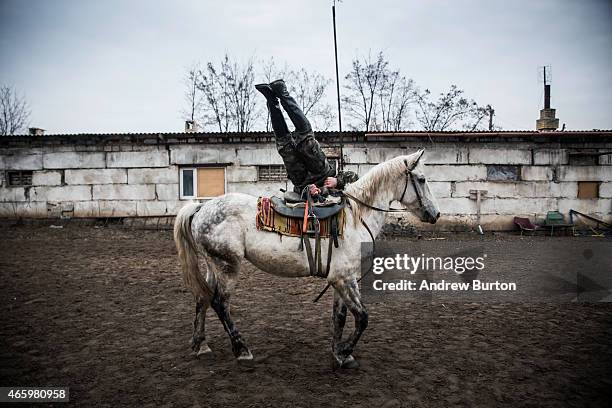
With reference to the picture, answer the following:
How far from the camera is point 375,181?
342cm

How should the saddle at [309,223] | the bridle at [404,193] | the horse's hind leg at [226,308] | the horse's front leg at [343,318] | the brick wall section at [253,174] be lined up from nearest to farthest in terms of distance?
the horse's front leg at [343,318] < the saddle at [309,223] < the horse's hind leg at [226,308] < the bridle at [404,193] < the brick wall section at [253,174]

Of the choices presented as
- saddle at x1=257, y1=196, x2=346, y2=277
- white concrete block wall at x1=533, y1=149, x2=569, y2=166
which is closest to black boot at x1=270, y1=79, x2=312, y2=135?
saddle at x1=257, y1=196, x2=346, y2=277

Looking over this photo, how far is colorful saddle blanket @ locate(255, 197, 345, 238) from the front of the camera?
3.19m

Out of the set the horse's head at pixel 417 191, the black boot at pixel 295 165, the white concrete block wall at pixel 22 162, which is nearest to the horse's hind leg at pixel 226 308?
the black boot at pixel 295 165

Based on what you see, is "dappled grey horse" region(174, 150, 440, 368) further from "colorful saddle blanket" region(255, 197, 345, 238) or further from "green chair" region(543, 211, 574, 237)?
"green chair" region(543, 211, 574, 237)

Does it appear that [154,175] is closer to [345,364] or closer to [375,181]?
[375,181]

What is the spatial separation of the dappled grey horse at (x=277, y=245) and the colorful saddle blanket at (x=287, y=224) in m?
0.06

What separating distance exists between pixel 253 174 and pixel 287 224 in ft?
30.6

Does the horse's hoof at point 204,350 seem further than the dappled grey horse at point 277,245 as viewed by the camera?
Yes

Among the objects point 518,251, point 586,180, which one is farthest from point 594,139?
point 518,251

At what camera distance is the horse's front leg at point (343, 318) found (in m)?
3.04

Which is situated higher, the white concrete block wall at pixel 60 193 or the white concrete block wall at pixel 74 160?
the white concrete block wall at pixel 74 160

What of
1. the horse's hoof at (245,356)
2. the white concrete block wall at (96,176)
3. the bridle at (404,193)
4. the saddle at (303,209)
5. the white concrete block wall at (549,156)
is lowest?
the horse's hoof at (245,356)

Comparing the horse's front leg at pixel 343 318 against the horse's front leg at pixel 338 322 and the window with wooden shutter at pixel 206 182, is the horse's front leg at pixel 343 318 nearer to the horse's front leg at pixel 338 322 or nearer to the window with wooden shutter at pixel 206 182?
the horse's front leg at pixel 338 322
